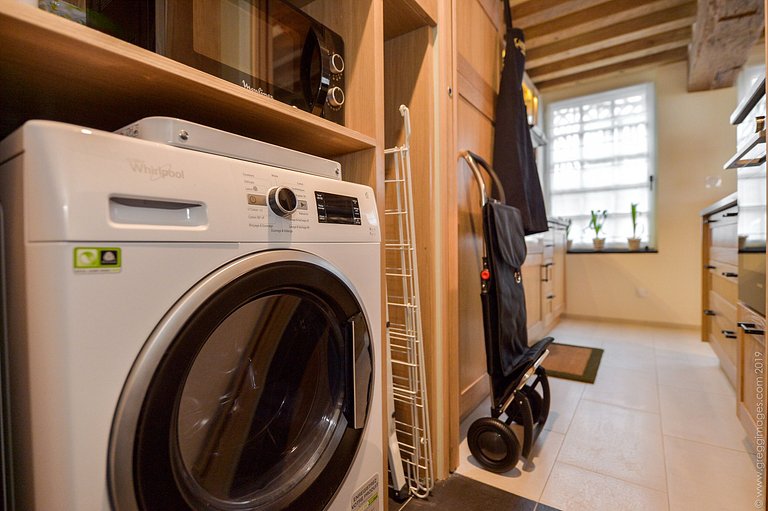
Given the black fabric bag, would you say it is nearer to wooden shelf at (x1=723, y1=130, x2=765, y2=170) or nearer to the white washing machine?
the white washing machine

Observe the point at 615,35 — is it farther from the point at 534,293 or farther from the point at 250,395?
the point at 250,395

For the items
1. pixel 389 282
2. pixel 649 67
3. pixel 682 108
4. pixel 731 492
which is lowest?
pixel 731 492

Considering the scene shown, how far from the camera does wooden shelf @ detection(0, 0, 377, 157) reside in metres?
0.44

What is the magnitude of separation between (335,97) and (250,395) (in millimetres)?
718

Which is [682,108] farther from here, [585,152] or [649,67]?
[585,152]

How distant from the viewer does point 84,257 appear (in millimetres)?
395

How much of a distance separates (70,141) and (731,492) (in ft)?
6.11

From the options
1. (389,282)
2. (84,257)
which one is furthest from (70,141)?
(389,282)

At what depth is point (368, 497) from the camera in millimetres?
789

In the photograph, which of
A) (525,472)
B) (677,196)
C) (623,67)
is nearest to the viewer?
Result: (525,472)

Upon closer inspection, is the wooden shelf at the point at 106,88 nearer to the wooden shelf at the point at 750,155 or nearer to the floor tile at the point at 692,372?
the wooden shelf at the point at 750,155

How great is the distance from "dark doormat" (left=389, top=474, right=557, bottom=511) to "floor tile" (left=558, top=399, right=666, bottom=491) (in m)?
0.32

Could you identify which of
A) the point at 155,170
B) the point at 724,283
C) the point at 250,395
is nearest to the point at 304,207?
the point at 155,170

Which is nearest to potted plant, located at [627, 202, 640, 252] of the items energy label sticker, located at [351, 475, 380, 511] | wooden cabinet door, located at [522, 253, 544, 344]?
wooden cabinet door, located at [522, 253, 544, 344]
